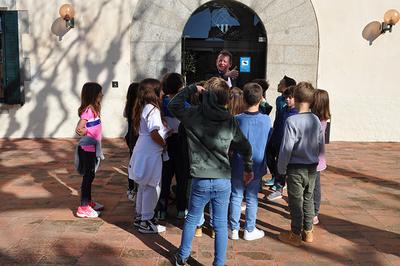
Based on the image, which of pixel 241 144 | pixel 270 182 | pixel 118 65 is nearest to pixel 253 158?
pixel 241 144

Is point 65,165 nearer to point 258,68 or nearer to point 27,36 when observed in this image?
point 27,36

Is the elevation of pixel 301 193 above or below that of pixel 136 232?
above

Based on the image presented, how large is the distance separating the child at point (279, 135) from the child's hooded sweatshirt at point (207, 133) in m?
1.54

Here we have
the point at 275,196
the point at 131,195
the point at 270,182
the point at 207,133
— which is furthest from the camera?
the point at 270,182

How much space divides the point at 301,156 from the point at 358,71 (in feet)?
19.6

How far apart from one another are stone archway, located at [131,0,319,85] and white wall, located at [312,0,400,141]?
0.89 feet

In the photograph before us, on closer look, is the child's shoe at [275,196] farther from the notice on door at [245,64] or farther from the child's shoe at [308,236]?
the notice on door at [245,64]

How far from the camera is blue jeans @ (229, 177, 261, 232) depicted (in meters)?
3.98

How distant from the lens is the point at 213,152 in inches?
128

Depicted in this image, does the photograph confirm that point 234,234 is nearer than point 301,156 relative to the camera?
No

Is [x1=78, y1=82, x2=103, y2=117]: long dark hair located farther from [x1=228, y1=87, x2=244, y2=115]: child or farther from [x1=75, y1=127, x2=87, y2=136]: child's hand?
[x1=228, y1=87, x2=244, y2=115]: child

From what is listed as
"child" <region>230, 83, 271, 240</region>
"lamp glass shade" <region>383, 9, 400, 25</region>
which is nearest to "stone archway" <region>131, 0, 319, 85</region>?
"lamp glass shade" <region>383, 9, 400, 25</region>

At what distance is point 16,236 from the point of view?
13.1ft

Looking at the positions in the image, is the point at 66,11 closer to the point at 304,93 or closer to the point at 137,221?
the point at 137,221
